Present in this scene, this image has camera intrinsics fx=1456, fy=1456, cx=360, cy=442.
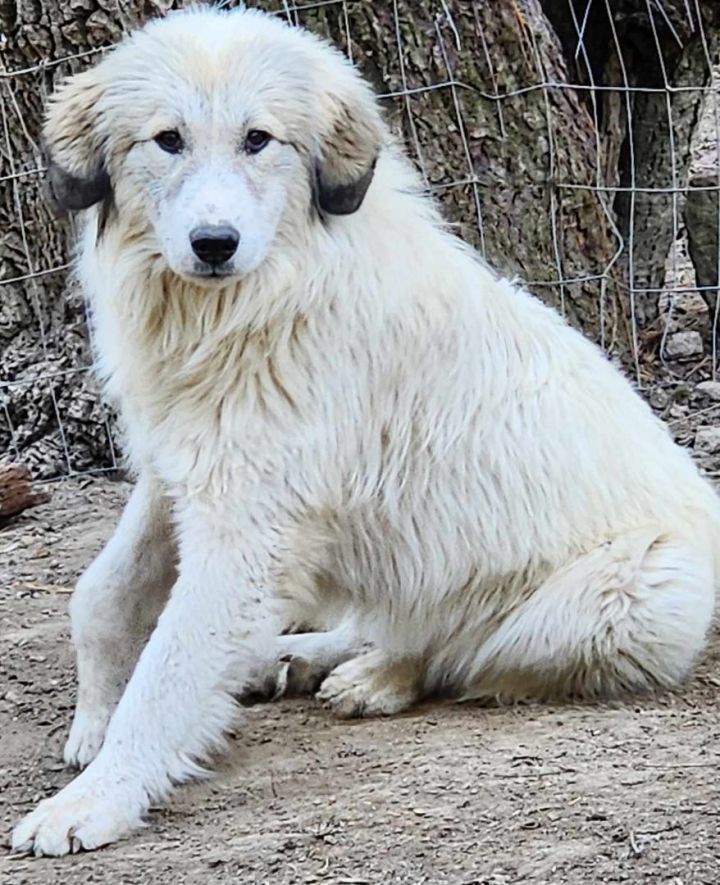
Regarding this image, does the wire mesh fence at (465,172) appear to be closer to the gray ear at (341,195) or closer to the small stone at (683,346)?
the small stone at (683,346)

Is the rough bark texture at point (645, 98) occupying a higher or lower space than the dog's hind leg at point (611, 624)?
higher

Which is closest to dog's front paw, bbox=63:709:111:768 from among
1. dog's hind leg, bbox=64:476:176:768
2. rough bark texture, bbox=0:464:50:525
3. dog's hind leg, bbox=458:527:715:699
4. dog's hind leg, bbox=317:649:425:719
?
dog's hind leg, bbox=64:476:176:768

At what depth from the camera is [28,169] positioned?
6.36 m

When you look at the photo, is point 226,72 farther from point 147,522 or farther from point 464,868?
point 464,868

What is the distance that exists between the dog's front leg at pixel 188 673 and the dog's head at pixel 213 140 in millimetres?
715

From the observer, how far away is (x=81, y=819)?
362 centimetres

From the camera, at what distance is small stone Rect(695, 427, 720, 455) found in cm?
663

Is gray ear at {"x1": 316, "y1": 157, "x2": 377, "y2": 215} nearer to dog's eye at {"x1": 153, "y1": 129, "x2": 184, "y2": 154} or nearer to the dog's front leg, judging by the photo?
dog's eye at {"x1": 153, "y1": 129, "x2": 184, "y2": 154}

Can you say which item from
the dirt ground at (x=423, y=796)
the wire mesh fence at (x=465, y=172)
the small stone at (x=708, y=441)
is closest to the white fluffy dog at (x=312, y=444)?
the dirt ground at (x=423, y=796)

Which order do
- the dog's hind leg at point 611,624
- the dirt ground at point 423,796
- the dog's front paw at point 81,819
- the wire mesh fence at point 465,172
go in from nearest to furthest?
the dirt ground at point 423,796
the dog's front paw at point 81,819
the dog's hind leg at point 611,624
the wire mesh fence at point 465,172

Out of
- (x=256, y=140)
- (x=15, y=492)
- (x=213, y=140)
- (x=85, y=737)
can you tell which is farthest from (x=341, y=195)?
(x=15, y=492)

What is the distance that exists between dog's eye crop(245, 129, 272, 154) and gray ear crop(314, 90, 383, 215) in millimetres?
178

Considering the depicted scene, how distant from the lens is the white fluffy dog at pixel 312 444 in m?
3.79

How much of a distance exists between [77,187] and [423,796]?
186 centimetres
